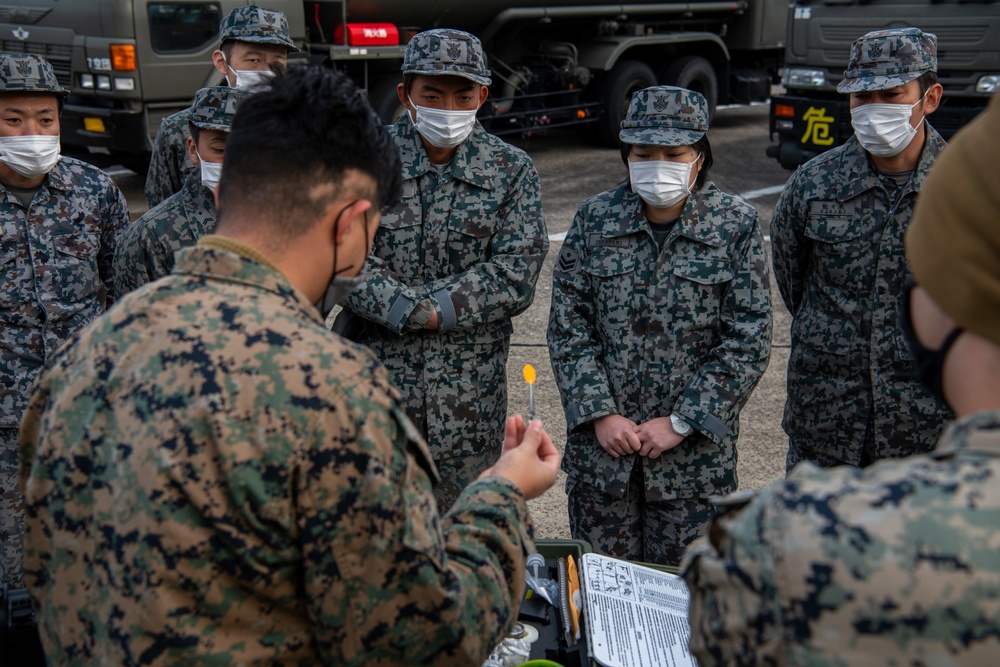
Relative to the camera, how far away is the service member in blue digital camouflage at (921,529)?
99cm

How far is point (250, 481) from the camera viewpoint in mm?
1266

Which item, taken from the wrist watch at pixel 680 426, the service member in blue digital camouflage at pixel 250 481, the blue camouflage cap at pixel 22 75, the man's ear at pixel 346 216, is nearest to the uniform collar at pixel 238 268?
the service member in blue digital camouflage at pixel 250 481

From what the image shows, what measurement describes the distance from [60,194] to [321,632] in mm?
2557

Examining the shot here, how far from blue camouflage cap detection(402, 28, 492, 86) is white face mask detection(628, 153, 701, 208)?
2.11 feet

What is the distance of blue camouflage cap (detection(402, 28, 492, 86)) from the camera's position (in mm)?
3129

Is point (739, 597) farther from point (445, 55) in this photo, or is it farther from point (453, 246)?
point (445, 55)

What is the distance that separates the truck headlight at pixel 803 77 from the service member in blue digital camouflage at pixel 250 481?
7812 millimetres

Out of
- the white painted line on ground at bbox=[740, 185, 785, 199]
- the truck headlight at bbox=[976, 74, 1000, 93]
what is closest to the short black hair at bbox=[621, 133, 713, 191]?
the truck headlight at bbox=[976, 74, 1000, 93]

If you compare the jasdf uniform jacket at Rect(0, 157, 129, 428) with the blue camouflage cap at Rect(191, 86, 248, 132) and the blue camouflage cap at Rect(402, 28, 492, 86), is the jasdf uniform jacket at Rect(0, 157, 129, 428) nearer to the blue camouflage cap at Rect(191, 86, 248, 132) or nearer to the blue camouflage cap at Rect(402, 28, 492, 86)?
the blue camouflage cap at Rect(191, 86, 248, 132)

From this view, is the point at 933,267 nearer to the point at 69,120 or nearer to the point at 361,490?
the point at 361,490

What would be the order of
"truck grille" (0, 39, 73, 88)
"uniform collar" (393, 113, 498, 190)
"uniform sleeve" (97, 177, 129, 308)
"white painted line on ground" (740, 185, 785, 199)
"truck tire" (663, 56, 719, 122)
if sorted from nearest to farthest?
1. "uniform collar" (393, 113, 498, 190)
2. "uniform sleeve" (97, 177, 129, 308)
3. "truck grille" (0, 39, 73, 88)
4. "white painted line on ground" (740, 185, 785, 199)
5. "truck tire" (663, 56, 719, 122)

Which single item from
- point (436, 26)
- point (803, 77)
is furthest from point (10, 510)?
point (803, 77)

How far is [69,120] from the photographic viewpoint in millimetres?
8156

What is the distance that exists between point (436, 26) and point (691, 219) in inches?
281
